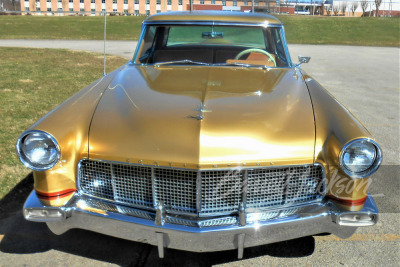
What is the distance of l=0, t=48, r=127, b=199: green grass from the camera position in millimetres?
4305

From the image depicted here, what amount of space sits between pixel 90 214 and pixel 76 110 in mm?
738

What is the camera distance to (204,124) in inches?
93.6

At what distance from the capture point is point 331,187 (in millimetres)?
2422

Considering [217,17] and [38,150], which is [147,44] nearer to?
[217,17]

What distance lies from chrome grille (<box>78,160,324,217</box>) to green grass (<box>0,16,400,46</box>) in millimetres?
22522

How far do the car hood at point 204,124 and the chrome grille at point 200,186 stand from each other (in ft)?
0.27

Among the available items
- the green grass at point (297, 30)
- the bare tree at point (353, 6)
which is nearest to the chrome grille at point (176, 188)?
the green grass at point (297, 30)

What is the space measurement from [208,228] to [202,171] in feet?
1.06

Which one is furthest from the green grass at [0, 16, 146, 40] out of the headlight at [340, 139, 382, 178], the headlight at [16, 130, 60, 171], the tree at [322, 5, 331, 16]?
the tree at [322, 5, 331, 16]

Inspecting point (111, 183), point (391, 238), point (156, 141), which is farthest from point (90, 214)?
point (391, 238)

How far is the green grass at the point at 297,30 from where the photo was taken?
981 inches

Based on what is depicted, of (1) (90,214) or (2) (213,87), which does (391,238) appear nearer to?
(2) (213,87)

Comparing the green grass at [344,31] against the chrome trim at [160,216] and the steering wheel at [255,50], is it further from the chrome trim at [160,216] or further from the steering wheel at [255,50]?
the chrome trim at [160,216]

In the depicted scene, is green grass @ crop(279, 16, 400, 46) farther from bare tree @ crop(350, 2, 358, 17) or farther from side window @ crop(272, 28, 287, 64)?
side window @ crop(272, 28, 287, 64)
